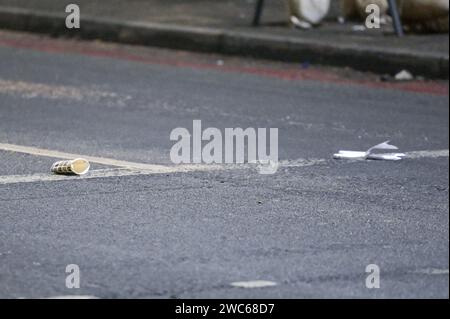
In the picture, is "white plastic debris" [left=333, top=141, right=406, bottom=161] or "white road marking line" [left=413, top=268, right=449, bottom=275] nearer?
"white road marking line" [left=413, top=268, right=449, bottom=275]

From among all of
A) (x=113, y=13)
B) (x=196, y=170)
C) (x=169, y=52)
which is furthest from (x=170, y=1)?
(x=196, y=170)

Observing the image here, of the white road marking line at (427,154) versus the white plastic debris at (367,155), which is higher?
the white road marking line at (427,154)

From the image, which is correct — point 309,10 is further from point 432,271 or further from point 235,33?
point 432,271

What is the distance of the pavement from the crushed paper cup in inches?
234

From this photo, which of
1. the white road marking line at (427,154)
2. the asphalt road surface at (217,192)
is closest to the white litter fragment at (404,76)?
the asphalt road surface at (217,192)

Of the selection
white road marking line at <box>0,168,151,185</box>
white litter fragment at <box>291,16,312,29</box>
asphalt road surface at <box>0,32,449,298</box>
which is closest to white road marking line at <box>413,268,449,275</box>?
asphalt road surface at <box>0,32,449,298</box>

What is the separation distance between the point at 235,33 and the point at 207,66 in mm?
1139

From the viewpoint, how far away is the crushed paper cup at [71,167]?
741 centimetres

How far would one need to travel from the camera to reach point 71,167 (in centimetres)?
740

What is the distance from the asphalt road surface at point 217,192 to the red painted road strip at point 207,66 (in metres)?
0.07

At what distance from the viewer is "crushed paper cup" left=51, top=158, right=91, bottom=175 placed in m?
7.41

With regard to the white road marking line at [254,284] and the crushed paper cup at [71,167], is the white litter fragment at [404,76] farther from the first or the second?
the white road marking line at [254,284]

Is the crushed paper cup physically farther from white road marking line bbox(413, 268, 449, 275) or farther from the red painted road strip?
the red painted road strip
